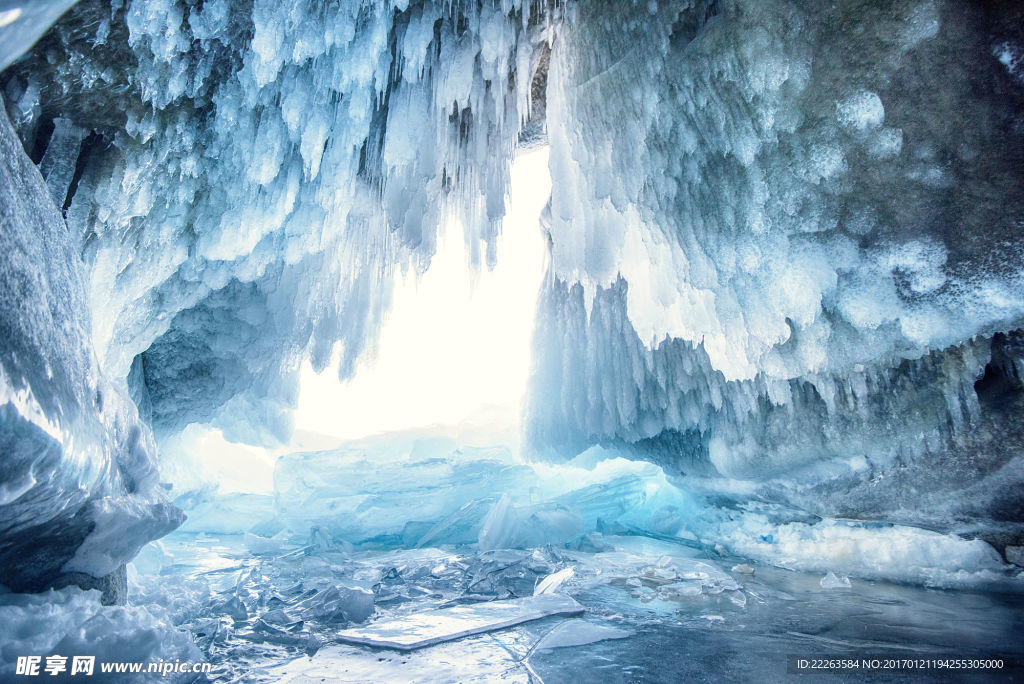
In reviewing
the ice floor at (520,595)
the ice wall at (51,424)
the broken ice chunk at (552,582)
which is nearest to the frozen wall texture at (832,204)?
the ice floor at (520,595)

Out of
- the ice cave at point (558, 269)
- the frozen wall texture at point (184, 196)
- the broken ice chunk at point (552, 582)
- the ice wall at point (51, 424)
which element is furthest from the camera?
the broken ice chunk at point (552, 582)

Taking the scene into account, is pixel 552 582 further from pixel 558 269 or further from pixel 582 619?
pixel 558 269

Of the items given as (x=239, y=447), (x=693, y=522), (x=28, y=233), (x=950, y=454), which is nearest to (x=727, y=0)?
(x=28, y=233)

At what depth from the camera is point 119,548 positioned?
2939 mm

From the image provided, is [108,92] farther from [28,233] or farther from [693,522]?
[693,522]

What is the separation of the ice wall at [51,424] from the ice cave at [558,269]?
20mm

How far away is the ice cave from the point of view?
2.64m

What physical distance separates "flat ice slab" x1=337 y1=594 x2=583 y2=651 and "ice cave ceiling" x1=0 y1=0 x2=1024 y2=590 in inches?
67.7

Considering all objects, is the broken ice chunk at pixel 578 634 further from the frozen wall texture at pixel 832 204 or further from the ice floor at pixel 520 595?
the frozen wall texture at pixel 832 204

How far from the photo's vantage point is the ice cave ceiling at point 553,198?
2.71 m

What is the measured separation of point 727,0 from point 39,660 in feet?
19.0

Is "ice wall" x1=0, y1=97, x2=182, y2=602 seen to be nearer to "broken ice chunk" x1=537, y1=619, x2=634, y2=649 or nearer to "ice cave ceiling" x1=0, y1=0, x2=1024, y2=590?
"ice cave ceiling" x1=0, y1=0, x2=1024, y2=590

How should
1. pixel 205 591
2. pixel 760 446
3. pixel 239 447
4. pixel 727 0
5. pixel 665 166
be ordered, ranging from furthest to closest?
pixel 239 447 < pixel 760 446 < pixel 205 591 < pixel 665 166 < pixel 727 0

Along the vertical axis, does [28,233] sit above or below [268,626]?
above
